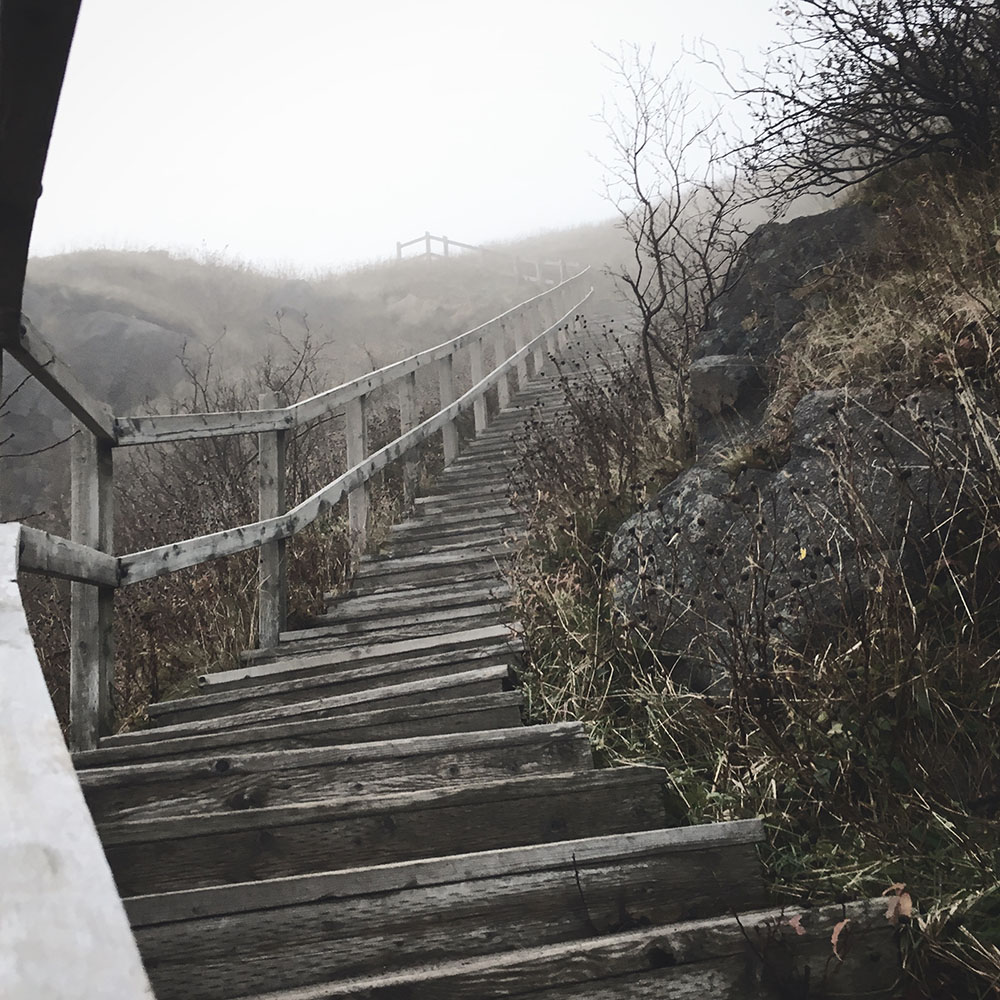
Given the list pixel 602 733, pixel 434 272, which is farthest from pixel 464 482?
pixel 434 272

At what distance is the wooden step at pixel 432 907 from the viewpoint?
2.02 metres

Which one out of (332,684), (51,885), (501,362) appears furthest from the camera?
(501,362)

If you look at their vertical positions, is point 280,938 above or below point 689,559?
below

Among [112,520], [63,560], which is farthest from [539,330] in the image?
[63,560]

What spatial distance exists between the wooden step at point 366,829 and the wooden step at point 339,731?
588 millimetres

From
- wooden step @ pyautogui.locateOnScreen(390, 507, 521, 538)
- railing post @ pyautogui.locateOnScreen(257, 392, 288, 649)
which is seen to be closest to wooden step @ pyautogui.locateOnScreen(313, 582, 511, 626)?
railing post @ pyautogui.locateOnScreen(257, 392, 288, 649)

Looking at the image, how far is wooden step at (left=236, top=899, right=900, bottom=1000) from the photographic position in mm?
1896

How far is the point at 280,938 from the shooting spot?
205cm

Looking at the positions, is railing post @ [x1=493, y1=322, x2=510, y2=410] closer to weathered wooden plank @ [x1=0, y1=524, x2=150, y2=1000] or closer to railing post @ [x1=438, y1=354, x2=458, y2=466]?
railing post @ [x1=438, y1=354, x2=458, y2=466]

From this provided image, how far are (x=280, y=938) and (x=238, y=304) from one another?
24.3m

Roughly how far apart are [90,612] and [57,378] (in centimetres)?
91

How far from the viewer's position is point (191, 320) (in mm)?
22766

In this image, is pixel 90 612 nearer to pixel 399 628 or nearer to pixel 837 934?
pixel 399 628

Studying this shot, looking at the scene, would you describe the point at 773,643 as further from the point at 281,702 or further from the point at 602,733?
the point at 281,702
